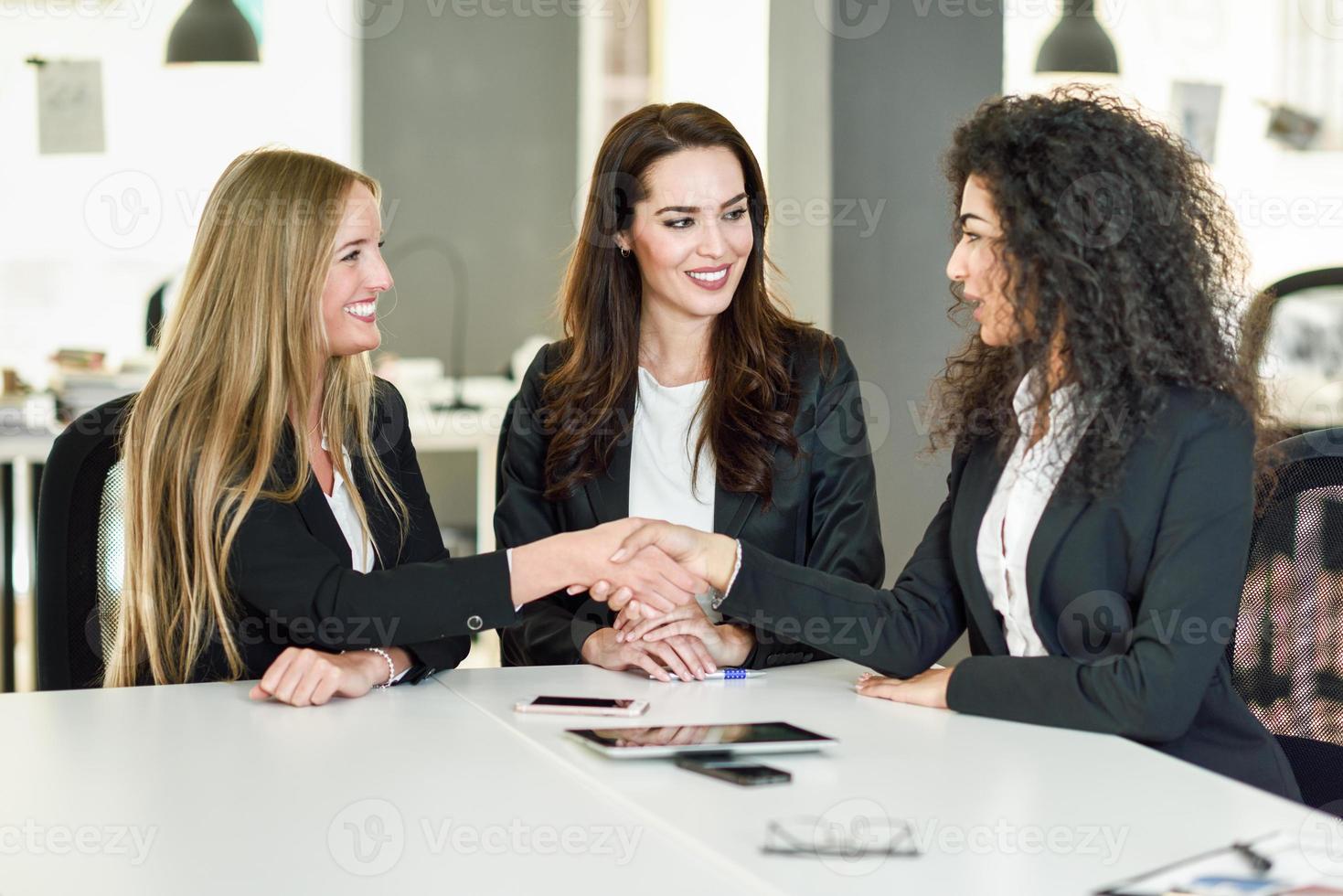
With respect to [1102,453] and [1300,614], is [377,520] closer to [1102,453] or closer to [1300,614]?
[1102,453]

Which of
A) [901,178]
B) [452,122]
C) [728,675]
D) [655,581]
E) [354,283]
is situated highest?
[452,122]

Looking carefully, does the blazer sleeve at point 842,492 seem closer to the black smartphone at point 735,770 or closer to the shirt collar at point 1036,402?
the shirt collar at point 1036,402

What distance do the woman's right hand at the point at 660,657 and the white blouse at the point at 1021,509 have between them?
1.28 ft

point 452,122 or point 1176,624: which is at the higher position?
point 452,122

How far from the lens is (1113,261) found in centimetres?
160

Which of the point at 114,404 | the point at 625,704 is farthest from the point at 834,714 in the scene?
the point at 114,404

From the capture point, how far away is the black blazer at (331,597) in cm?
176

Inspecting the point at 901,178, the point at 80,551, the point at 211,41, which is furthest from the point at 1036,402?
the point at 211,41

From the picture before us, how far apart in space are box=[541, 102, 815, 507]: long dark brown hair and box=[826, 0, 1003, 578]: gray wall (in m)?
0.78

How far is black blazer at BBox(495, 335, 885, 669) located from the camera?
7.34 feet

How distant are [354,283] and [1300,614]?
4.33 feet

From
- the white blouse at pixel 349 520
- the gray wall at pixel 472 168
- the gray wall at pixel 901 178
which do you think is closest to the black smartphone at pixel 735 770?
Result: the white blouse at pixel 349 520

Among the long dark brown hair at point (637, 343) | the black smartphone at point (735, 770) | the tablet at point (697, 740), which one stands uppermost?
the long dark brown hair at point (637, 343)

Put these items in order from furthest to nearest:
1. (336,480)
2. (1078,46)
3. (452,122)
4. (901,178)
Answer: (452,122)
(1078,46)
(901,178)
(336,480)
